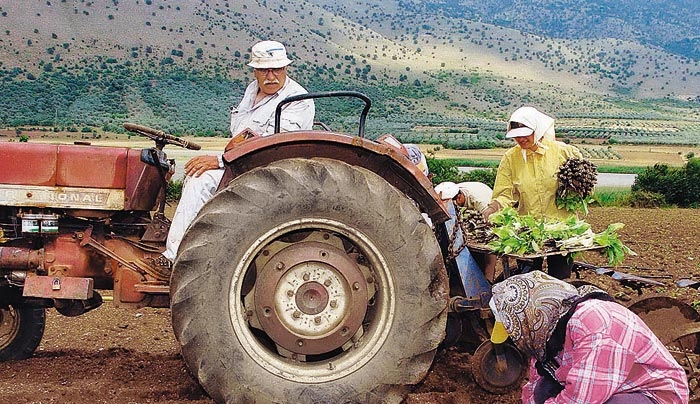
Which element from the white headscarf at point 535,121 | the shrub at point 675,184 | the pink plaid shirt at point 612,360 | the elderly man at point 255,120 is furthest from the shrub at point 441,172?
the pink plaid shirt at point 612,360

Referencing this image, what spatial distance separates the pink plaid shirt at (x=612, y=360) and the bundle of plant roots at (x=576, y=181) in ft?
7.87

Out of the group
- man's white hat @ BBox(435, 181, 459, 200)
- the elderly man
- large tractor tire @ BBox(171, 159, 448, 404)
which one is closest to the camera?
large tractor tire @ BBox(171, 159, 448, 404)

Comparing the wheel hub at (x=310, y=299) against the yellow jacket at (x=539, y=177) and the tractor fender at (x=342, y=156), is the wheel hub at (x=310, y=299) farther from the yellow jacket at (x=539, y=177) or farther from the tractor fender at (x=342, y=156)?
the yellow jacket at (x=539, y=177)

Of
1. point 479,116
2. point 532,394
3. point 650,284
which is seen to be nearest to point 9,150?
point 532,394

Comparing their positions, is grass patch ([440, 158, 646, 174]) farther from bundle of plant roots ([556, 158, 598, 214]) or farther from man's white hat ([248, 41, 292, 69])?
man's white hat ([248, 41, 292, 69])

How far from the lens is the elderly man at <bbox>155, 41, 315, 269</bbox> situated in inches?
183

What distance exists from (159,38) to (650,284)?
94623 millimetres

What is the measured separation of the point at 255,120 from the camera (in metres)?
5.29

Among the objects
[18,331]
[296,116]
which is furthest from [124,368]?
[296,116]

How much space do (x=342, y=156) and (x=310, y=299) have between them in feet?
2.70

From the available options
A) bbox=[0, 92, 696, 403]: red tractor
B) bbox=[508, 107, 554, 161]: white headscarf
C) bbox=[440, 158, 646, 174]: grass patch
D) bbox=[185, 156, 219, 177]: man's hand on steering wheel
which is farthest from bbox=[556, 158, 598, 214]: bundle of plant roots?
bbox=[440, 158, 646, 174]: grass patch

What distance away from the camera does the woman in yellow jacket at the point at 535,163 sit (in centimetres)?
584

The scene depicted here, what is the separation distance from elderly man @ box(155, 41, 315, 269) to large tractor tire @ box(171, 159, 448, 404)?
2.20 feet

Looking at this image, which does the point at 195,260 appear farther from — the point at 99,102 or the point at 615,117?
the point at 615,117
